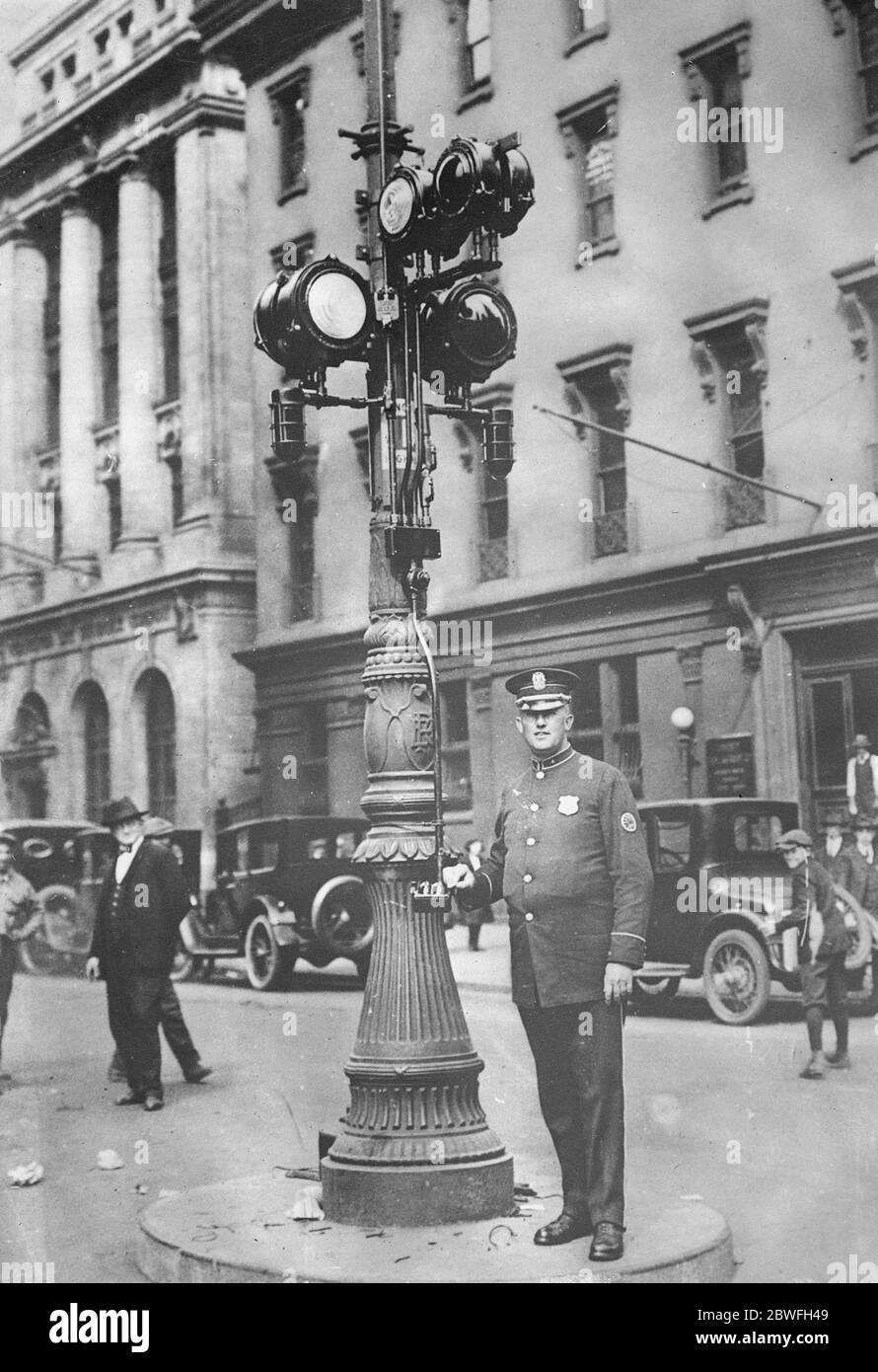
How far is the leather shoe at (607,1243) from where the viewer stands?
5.53 metres

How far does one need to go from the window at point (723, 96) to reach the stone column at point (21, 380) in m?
7.96

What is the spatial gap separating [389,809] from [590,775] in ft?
2.93

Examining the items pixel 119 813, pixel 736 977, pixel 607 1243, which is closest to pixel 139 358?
pixel 119 813

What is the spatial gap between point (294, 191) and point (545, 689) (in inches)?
768

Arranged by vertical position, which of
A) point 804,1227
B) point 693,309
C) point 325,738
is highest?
point 693,309

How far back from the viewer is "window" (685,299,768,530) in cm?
1919

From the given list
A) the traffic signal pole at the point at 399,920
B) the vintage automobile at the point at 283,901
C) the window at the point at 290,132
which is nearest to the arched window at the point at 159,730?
the vintage automobile at the point at 283,901

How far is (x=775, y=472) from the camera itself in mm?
18688

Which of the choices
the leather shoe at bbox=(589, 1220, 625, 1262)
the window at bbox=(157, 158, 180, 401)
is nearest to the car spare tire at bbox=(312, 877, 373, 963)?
the window at bbox=(157, 158, 180, 401)

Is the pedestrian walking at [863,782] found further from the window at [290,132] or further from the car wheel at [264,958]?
the window at [290,132]

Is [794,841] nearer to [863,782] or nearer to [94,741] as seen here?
[863,782]
